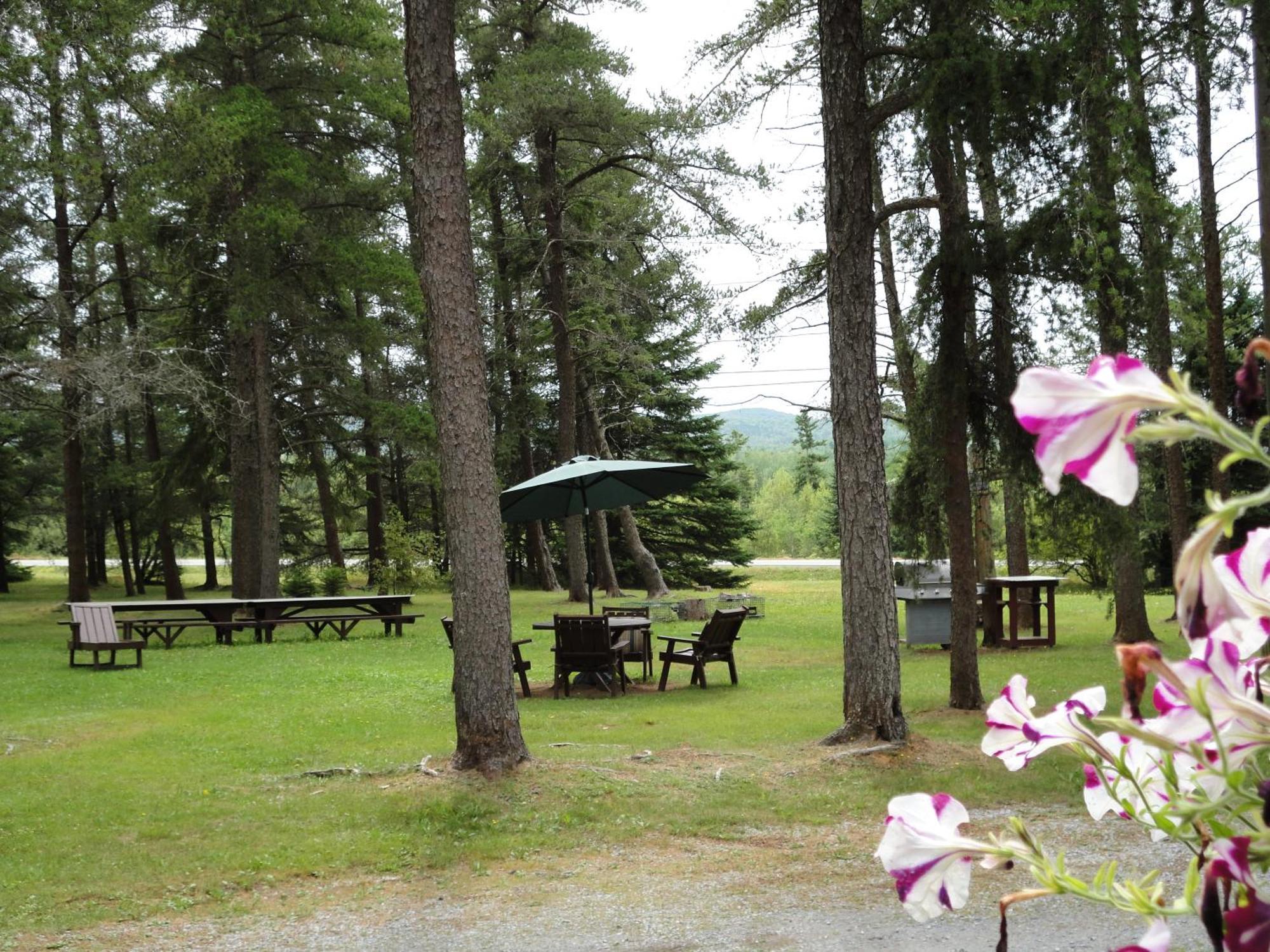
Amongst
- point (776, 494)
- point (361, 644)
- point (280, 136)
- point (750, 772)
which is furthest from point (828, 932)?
point (776, 494)

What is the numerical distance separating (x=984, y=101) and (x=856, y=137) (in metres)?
0.88

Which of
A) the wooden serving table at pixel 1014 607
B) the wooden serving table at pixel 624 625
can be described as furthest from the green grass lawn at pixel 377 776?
the wooden serving table at pixel 1014 607

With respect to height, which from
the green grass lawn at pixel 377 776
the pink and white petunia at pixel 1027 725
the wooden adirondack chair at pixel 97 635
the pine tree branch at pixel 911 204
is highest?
the pine tree branch at pixel 911 204

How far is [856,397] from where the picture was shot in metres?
8.02

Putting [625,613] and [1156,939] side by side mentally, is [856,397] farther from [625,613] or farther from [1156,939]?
[1156,939]

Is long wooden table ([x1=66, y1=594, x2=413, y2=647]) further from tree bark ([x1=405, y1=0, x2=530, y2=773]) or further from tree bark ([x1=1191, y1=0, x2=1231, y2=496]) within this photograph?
tree bark ([x1=1191, y1=0, x2=1231, y2=496])

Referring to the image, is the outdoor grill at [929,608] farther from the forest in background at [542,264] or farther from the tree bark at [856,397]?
the tree bark at [856,397]

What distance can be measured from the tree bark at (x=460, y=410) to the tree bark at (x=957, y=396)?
12.7 feet

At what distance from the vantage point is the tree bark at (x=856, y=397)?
796 centimetres

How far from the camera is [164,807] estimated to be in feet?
23.5

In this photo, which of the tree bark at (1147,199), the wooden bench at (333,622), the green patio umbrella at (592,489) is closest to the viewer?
the tree bark at (1147,199)

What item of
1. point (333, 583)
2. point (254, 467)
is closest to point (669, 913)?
point (254, 467)

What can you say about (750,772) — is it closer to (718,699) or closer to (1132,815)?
(718,699)

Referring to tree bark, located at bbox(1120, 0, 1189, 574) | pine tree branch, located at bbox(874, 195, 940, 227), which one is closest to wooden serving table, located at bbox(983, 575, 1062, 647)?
tree bark, located at bbox(1120, 0, 1189, 574)
